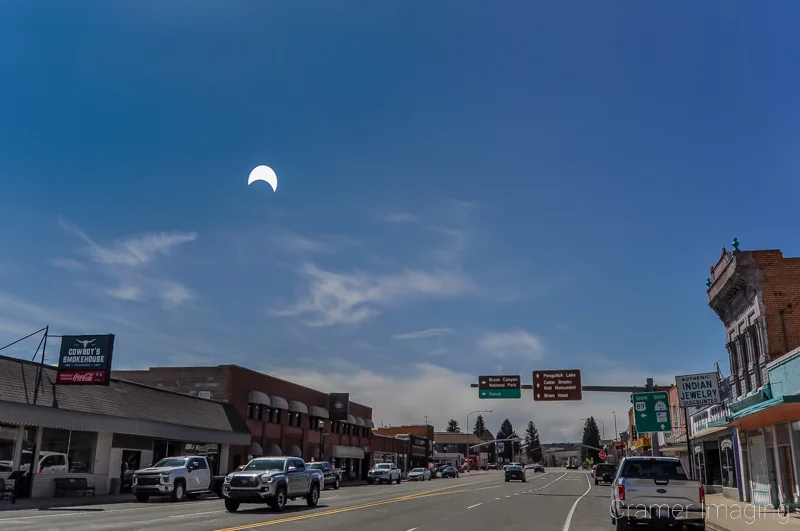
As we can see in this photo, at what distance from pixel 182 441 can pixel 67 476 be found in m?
9.76

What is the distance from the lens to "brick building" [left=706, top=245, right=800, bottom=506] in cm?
2336

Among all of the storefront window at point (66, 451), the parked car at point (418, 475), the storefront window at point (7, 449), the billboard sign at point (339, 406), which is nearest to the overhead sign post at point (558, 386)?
the storefront window at point (66, 451)

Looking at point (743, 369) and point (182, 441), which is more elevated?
point (743, 369)

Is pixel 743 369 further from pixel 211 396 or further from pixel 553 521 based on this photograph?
pixel 211 396

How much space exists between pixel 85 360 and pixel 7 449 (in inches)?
222

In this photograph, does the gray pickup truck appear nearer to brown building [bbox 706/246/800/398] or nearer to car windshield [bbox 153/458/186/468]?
car windshield [bbox 153/458/186/468]

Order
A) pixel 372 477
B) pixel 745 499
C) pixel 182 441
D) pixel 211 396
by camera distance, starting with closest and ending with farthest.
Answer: pixel 745 499, pixel 182 441, pixel 211 396, pixel 372 477

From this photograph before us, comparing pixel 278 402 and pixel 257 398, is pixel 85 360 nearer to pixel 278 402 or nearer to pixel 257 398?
pixel 257 398

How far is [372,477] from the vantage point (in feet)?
199

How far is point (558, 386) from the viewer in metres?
40.4

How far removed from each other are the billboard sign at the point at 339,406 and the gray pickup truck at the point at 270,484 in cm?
4171

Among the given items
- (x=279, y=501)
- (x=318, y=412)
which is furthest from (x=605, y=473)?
(x=279, y=501)

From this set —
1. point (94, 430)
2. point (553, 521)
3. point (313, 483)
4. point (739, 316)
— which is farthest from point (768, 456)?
point (94, 430)

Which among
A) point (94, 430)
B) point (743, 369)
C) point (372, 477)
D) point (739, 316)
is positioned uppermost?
point (739, 316)
